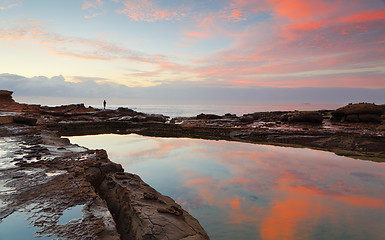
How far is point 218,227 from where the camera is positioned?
484 cm

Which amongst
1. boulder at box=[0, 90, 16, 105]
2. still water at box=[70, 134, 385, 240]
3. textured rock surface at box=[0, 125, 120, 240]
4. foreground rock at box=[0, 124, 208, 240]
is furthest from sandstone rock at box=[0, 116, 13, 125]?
boulder at box=[0, 90, 16, 105]

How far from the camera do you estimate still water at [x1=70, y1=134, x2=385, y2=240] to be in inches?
191

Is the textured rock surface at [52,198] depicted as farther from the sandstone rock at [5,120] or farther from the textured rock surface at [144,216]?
the sandstone rock at [5,120]

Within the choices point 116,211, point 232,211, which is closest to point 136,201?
point 116,211

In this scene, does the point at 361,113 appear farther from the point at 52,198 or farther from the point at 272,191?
the point at 52,198

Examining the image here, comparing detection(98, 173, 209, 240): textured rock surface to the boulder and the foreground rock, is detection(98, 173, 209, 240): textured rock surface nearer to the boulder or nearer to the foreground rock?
the foreground rock

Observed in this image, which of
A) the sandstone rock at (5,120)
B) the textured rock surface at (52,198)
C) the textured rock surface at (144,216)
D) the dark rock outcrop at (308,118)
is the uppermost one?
the dark rock outcrop at (308,118)

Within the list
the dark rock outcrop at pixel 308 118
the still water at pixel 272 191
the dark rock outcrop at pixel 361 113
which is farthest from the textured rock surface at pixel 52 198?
the dark rock outcrop at pixel 361 113

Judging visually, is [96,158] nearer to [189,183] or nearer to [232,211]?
[189,183]

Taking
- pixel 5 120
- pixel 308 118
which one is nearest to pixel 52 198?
pixel 5 120

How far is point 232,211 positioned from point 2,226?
4.87m

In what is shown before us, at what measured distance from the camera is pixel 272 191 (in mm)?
7047

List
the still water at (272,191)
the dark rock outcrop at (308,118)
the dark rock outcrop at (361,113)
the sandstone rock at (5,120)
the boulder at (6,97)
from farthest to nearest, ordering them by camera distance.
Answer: the boulder at (6,97) → the dark rock outcrop at (308,118) → the dark rock outcrop at (361,113) → the sandstone rock at (5,120) → the still water at (272,191)

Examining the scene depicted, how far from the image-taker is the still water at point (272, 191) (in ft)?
15.9
